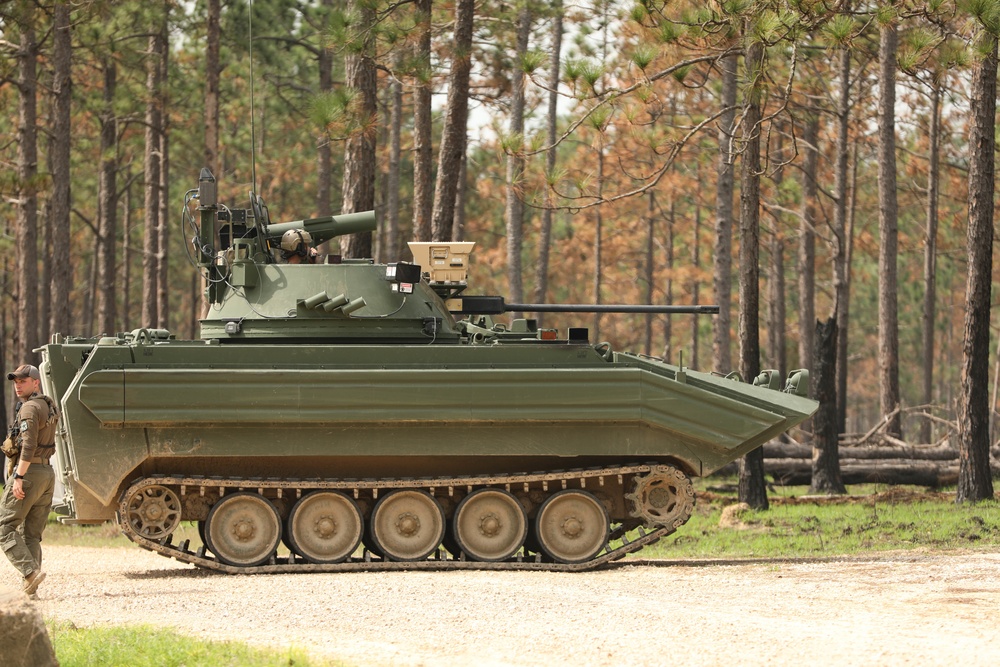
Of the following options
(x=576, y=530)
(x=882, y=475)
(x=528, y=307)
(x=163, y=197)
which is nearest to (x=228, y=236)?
(x=528, y=307)

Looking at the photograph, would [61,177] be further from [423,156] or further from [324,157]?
[324,157]

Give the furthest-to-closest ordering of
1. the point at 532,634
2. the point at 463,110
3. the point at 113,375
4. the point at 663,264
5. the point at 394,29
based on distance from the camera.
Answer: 1. the point at 663,264
2. the point at 463,110
3. the point at 394,29
4. the point at 113,375
5. the point at 532,634

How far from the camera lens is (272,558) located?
41.2ft

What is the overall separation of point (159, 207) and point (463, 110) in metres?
17.5

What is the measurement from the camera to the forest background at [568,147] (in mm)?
16766

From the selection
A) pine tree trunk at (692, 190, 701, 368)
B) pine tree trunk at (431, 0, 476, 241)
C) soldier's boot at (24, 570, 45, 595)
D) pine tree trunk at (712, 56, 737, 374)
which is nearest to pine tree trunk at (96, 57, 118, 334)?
pine tree trunk at (712, 56, 737, 374)

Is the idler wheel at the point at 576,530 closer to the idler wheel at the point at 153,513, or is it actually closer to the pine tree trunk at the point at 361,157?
the idler wheel at the point at 153,513

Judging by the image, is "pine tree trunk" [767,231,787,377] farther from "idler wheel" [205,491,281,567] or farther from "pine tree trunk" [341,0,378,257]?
"idler wheel" [205,491,281,567]

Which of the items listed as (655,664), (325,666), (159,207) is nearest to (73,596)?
(325,666)

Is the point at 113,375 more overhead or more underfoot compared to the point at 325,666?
more overhead

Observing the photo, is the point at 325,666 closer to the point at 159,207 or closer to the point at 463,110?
the point at 463,110

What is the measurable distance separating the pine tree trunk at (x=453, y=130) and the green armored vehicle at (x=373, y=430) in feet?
18.9

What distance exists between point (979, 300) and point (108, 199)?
24.7 m

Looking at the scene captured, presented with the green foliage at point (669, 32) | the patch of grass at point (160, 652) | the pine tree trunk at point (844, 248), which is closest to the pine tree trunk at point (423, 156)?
the green foliage at point (669, 32)
